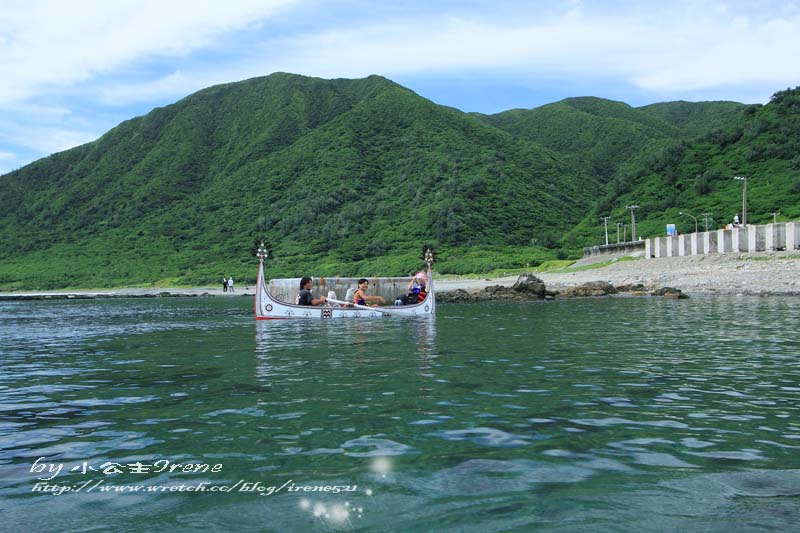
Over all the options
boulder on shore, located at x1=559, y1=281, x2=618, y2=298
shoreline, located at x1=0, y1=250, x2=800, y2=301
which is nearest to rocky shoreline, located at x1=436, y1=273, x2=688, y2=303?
boulder on shore, located at x1=559, y1=281, x2=618, y2=298

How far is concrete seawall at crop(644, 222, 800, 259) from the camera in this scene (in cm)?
5303

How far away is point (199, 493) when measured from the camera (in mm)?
7113

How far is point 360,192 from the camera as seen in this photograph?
153 meters

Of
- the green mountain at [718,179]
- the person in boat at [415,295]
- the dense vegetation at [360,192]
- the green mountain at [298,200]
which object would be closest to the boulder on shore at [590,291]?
the person in boat at [415,295]

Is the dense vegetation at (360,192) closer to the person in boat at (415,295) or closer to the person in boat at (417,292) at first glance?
the person in boat at (417,292)

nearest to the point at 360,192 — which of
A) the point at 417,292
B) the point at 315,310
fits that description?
the point at 417,292

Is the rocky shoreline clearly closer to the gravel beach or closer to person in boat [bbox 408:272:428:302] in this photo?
the gravel beach

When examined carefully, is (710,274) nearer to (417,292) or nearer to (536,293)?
(536,293)

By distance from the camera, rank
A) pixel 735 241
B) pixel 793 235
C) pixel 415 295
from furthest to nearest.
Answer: pixel 735 241 < pixel 793 235 < pixel 415 295

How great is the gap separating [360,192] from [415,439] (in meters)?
145

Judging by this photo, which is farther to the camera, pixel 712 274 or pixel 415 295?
pixel 712 274

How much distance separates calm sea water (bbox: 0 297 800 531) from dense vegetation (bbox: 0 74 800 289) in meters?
79.2

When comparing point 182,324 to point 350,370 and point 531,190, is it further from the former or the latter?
point 531,190

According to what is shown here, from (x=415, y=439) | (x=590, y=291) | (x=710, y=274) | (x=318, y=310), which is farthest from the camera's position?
(x=710, y=274)
